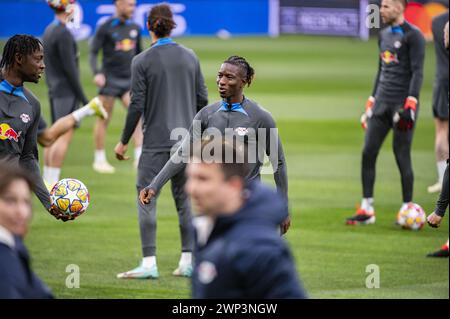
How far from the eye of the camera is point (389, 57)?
521 inches

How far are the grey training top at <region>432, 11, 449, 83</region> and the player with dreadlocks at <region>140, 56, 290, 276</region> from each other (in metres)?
7.00

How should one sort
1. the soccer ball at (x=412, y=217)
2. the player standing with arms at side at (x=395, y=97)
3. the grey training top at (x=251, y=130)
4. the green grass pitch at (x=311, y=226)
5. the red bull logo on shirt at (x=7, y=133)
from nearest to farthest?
the red bull logo on shirt at (x=7, y=133) < the grey training top at (x=251, y=130) < the green grass pitch at (x=311, y=226) < the player standing with arms at side at (x=395, y=97) < the soccer ball at (x=412, y=217)

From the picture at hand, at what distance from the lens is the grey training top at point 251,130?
8.83 m

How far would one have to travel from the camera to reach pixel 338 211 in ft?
47.1

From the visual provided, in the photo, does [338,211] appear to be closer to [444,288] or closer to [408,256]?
[408,256]

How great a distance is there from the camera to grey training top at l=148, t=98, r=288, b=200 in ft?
29.0

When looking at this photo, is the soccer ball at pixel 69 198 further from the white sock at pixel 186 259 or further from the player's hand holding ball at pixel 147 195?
the white sock at pixel 186 259

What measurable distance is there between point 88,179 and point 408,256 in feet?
20.8

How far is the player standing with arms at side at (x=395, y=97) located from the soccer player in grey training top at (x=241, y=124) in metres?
4.33

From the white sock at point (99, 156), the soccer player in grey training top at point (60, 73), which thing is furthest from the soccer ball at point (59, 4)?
the white sock at point (99, 156)

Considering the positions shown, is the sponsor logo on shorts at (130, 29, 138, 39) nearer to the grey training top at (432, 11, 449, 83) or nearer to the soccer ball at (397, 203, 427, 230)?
the grey training top at (432, 11, 449, 83)

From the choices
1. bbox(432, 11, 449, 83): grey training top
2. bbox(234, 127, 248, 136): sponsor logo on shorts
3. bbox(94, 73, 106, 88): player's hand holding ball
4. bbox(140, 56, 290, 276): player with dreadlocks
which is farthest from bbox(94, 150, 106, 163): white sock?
bbox(234, 127, 248, 136): sponsor logo on shorts
